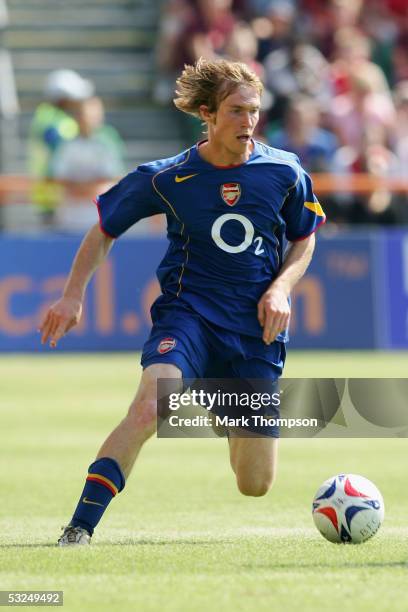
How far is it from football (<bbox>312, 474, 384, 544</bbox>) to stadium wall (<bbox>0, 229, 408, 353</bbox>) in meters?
11.1

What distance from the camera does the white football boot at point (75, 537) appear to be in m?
6.66

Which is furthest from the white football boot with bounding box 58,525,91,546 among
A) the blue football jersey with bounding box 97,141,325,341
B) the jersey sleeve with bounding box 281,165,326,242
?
the jersey sleeve with bounding box 281,165,326,242

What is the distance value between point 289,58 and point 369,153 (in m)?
3.19

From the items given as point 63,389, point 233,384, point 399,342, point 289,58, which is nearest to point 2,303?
point 63,389

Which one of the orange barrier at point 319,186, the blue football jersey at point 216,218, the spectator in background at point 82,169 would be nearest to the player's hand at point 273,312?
the blue football jersey at point 216,218

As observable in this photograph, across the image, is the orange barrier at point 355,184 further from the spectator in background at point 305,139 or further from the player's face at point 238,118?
the player's face at point 238,118

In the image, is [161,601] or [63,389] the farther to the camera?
[63,389]

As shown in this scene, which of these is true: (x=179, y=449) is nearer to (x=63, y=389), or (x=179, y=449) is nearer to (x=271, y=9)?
(x=63, y=389)

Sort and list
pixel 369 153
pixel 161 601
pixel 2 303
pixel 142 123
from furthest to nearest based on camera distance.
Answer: pixel 142 123
pixel 369 153
pixel 2 303
pixel 161 601

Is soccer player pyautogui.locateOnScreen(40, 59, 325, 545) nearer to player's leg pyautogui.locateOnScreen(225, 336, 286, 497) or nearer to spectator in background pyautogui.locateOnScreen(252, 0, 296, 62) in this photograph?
player's leg pyautogui.locateOnScreen(225, 336, 286, 497)

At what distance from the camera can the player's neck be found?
7.36 meters

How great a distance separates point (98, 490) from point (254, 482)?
1.17 meters

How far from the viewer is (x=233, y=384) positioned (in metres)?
7.53

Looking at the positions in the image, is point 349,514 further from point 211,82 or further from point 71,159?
point 71,159
